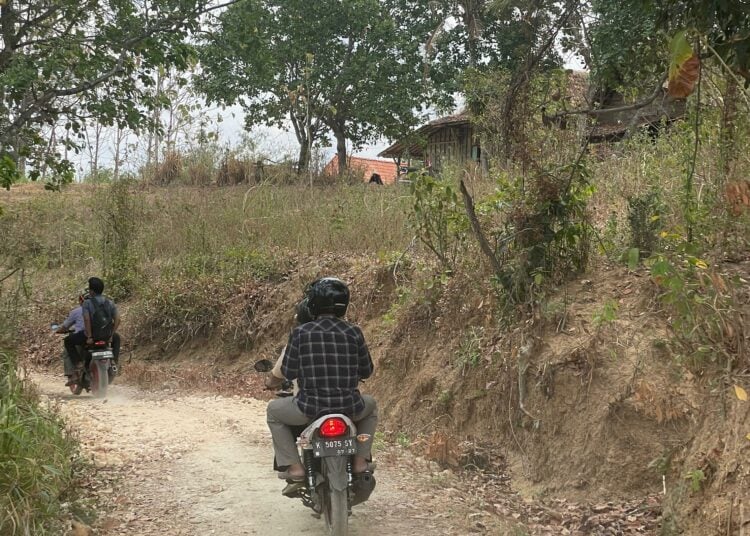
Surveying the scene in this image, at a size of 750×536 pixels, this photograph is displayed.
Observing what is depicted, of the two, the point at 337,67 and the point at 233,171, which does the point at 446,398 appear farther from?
the point at 337,67

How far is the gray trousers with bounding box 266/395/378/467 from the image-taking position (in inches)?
187

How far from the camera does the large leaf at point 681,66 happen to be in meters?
2.89

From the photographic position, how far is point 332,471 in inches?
176

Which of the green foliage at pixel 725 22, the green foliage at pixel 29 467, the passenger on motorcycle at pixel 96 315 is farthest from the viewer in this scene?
the passenger on motorcycle at pixel 96 315

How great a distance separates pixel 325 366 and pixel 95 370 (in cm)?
663

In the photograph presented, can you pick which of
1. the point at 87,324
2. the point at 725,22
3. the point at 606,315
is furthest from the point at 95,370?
the point at 725,22

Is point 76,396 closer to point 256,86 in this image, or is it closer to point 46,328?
point 46,328

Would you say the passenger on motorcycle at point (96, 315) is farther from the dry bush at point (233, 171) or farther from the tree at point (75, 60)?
the dry bush at point (233, 171)

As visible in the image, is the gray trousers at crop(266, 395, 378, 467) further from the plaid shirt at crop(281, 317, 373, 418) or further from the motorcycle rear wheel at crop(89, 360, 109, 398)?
the motorcycle rear wheel at crop(89, 360, 109, 398)

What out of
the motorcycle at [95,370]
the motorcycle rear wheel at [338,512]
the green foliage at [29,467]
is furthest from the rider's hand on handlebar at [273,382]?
the motorcycle at [95,370]

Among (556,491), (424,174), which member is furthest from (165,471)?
(424,174)

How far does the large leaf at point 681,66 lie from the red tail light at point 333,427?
8.69 feet

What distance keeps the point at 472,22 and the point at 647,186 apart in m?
16.6

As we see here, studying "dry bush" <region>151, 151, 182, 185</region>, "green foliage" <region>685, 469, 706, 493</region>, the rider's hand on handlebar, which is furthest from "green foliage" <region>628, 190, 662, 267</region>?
"dry bush" <region>151, 151, 182, 185</region>
